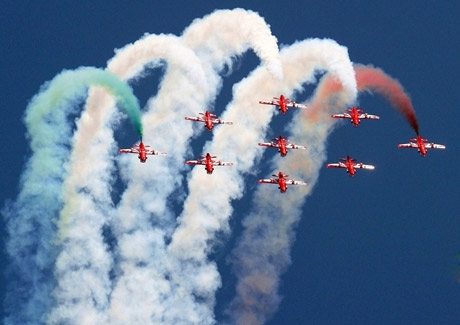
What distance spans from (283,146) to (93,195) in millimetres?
19389

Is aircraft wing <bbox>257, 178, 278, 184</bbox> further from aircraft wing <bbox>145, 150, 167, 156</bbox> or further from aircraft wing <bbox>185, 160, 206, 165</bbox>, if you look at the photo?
aircraft wing <bbox>145, 150, 167, 156</bbox>

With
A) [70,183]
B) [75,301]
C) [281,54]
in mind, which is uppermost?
[281,54]

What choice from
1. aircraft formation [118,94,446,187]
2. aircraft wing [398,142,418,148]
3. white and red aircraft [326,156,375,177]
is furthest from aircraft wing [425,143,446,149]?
white and red aircraft [326,156,375,177]

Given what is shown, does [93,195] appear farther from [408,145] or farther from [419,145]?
[419,145]

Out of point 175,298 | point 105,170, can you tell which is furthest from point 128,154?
point 175,298

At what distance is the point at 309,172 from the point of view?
162 metres

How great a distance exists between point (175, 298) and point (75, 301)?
9.78m

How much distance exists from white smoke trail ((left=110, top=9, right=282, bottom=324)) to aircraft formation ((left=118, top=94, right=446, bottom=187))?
1.69 meters

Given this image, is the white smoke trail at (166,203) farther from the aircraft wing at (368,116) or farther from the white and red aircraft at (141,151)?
the aircraft wing at (368,116)

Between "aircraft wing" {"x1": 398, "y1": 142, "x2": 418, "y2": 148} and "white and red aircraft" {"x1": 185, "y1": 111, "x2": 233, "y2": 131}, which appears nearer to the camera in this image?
"white and red aircraft" {"x1": 185, "y1": 111, "x2": 233, "y2": 131}

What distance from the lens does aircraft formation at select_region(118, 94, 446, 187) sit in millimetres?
157375

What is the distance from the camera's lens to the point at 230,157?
15962 centimetres

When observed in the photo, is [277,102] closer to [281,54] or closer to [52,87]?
[281,54]

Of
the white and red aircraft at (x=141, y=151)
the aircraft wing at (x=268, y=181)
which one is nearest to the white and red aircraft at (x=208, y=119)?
the white and red aircraft at (x=141, y=151)
